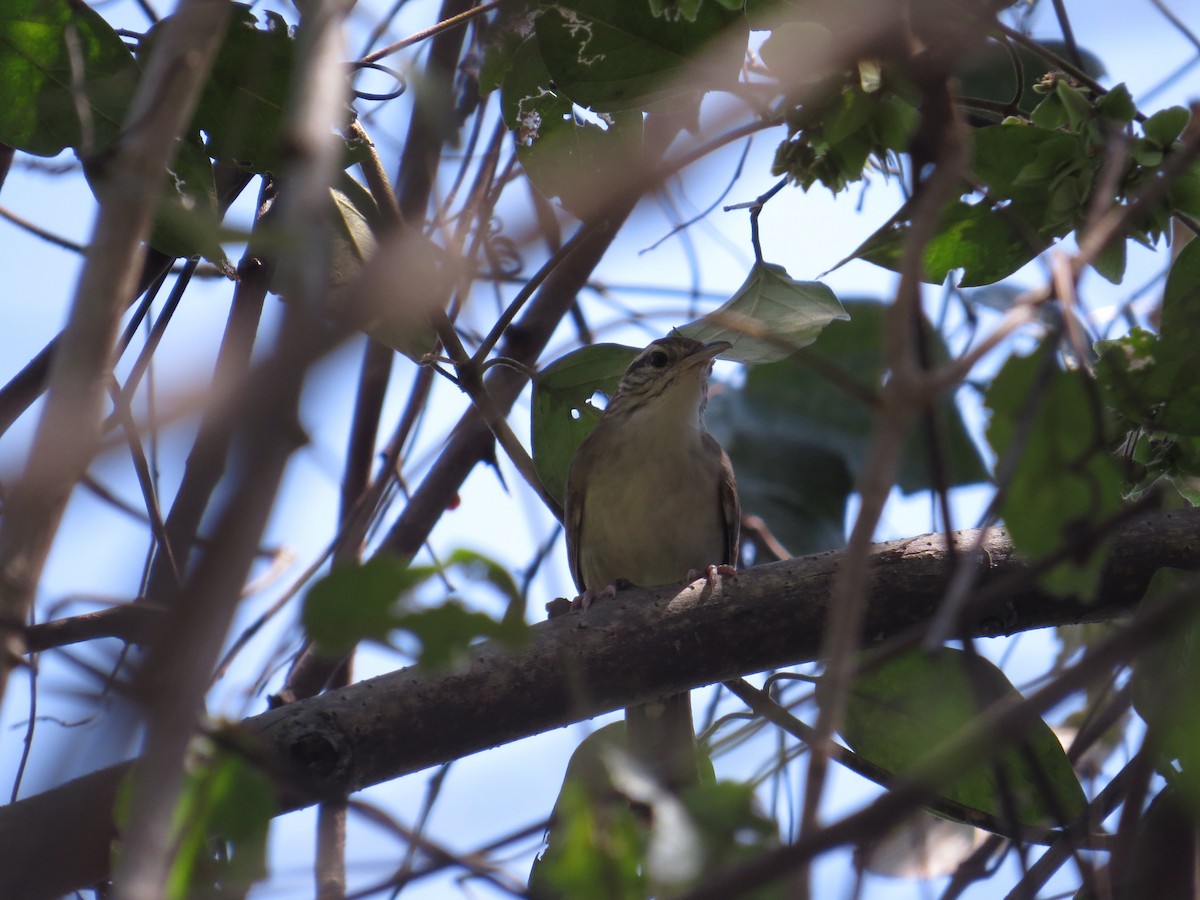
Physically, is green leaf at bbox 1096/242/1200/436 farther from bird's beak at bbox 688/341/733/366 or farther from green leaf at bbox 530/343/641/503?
bird's beak at bbox 688/341/733/366

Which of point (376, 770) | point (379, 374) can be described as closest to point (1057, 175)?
point (376, 770)

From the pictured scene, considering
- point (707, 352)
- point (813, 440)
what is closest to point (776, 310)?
point (707, 352)

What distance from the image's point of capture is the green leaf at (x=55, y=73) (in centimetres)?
284

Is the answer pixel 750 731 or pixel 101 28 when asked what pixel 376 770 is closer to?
pixel 750 731

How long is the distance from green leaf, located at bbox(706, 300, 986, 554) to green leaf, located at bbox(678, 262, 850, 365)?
2.81 m

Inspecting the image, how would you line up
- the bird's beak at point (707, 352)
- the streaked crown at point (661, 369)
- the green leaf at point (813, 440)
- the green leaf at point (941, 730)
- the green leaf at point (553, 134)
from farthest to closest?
the green leaf at point (813, 440)
the streaked crown at point (661, 369)
the bird's beak at point (707, 352)
the green leaf at point (553, 134)
the green leaf at point (941, 730)

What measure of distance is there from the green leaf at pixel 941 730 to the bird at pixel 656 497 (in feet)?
7.51

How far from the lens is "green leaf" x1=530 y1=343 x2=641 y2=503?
374cm

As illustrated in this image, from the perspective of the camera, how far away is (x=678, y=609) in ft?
10.0

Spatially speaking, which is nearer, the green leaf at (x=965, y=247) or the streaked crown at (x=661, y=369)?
the green leaf at (x=965, y=247)

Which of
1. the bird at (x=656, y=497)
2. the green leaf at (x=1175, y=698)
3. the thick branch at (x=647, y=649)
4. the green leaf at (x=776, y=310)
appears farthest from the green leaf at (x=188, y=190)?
the bird at (x=656, y=497)

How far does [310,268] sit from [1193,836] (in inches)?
67.0

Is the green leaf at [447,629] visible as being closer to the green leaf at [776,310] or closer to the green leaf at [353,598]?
the green leaf at [353,598]

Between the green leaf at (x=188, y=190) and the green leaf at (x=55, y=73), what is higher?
the green leaf at (x=55, y=73)
